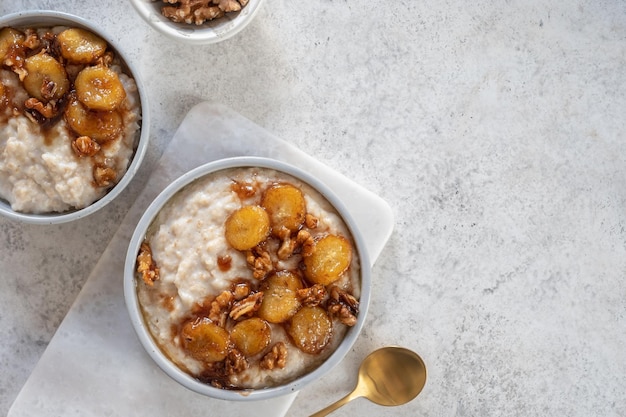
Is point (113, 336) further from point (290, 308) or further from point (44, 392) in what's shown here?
point (290, 308)

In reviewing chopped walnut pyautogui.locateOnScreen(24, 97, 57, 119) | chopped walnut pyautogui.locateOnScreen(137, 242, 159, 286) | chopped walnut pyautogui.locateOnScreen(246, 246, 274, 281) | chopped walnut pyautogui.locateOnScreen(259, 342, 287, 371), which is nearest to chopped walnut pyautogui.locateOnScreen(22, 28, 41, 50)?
chopped walnut pyautogui.locateOnScreen(24, 97, 57, 119)

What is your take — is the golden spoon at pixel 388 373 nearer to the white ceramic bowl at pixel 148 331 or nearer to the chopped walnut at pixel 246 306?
the white ceramic bowl at pixel 148 331

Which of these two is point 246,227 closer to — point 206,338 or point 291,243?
point 291,243

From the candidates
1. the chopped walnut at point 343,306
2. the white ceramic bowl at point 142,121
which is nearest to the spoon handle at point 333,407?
the chopped walnut at point 343,306

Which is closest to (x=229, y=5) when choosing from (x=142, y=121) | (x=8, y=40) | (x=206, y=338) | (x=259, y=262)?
(x=142, y=121)

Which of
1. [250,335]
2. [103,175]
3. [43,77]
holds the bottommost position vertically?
[250,335]

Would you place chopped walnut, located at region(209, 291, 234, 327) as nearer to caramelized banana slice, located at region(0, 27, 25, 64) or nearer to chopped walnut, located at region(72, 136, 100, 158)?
chopped walnut, located at region(72, 136, 100, 158)
